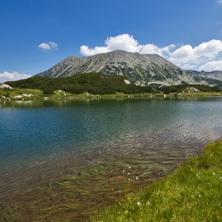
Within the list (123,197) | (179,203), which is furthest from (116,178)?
(179,203)

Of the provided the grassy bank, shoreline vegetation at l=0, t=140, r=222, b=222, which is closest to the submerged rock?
shoreline vegetation at l=0, t=140, r=222, b=222

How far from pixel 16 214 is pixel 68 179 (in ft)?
14.7

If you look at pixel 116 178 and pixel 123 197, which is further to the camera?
pixel 116 178

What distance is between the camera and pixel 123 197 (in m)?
9.75

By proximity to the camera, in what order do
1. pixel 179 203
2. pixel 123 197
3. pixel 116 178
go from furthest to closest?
1. pixel 116 178
2. pixel 123 197
3. pixel 179 203

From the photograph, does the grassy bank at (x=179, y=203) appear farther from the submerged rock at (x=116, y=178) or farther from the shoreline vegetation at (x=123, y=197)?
the submerged rock at (x=116, y=178)

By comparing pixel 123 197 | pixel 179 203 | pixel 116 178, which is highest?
pixel 179 203

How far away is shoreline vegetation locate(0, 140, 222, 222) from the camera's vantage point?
6.48m

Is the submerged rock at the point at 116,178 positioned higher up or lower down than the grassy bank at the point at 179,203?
lower down

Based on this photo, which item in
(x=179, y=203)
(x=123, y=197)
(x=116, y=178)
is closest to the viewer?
(x=179, y=203)

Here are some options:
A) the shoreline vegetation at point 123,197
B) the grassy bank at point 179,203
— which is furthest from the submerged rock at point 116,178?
the grassy bank at point 179,203

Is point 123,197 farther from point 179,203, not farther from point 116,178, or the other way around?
point 179,203

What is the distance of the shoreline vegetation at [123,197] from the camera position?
6.48 metres

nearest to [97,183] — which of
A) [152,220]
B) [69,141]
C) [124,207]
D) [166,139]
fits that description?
[124,207]
